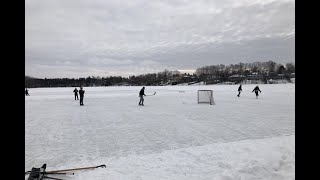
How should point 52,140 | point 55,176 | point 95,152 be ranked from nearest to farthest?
point 55,176
point 95,152
point 52,140

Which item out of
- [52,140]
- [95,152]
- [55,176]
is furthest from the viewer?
[52,140]

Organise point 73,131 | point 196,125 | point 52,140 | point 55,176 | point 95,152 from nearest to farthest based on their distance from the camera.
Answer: point 55,176 < point 95,152 < point 52,140 < point 73,131 < point 196,125

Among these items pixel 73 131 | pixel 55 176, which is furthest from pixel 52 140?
pixel 55 176

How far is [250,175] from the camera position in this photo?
17.4ft
